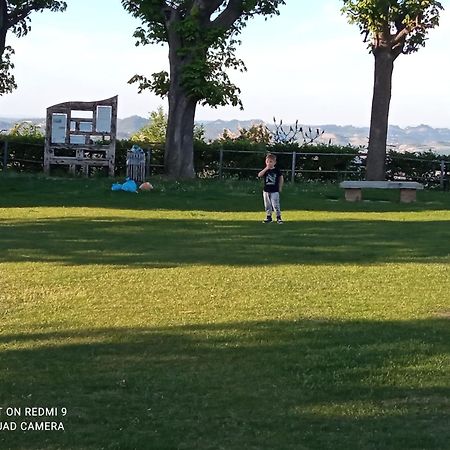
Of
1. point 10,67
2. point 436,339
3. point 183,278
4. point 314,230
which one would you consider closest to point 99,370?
point 436,339

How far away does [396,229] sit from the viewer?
1720 centimetres

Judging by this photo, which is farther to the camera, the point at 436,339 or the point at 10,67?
the point at 10,67

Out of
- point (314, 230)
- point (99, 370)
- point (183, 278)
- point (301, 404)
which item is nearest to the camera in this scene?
point (301, 404)

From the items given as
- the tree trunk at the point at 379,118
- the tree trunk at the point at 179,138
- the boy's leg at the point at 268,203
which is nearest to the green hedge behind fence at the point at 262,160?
the tree trunk at the point at 179,138

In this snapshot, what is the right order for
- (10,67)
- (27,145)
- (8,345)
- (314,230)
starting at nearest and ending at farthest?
1. (8,345)
2. (314,230)
3. (27,145)
4. (10,67)

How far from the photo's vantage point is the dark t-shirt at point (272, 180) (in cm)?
1784

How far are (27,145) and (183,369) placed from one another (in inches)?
1036

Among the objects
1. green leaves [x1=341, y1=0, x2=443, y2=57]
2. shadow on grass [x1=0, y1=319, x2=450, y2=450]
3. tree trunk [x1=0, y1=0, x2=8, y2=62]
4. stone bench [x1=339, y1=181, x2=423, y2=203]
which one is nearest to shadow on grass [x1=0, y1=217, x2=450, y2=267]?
shadow on grass [x1=0, y1=319, x2=450, y2=450]

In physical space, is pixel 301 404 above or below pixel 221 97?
below

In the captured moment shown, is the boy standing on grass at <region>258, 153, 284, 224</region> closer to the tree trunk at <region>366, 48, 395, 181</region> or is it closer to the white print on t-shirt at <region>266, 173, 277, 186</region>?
the white print on t-shirt at <region>266, 173, 277, 186</region>

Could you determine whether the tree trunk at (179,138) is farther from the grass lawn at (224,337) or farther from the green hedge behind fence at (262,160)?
the grass lawn at (224,337)

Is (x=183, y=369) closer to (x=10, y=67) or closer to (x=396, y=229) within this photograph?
(x=396, y=229)

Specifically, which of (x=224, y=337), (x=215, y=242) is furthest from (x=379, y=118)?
(x=224, y=337)

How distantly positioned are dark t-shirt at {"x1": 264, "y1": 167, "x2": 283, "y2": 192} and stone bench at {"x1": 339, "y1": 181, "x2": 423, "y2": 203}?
6.65 meters
